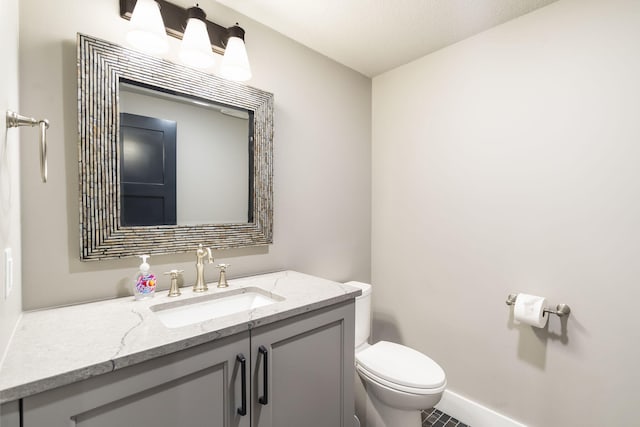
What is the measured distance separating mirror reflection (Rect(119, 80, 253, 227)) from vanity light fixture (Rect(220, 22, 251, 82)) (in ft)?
0.52

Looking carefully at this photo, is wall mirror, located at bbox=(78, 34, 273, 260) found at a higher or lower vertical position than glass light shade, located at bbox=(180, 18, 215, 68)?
lower

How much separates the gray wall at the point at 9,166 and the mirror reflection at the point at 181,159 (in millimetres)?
292

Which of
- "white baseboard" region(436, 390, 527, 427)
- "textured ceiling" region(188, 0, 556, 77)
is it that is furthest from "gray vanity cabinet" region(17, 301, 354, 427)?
"textured ceiling" region(188, 0, 556, 77)

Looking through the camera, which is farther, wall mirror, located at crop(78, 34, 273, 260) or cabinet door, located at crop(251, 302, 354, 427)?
wall mirror, located at crop(78, 34, 273, 260)

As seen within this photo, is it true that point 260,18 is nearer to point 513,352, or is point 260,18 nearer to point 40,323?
point 40,323

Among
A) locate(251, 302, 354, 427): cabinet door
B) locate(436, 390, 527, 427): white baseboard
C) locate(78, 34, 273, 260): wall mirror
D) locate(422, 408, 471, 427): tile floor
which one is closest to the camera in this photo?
locate(251, 302, 354, 427): cabinet door

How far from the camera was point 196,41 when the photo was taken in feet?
4.20

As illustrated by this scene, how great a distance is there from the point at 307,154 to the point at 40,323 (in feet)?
4.61

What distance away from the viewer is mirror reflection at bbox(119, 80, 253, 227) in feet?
4.00

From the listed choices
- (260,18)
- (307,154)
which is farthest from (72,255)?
(260,18)

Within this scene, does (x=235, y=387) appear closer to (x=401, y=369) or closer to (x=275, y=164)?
(x=401, y=369)

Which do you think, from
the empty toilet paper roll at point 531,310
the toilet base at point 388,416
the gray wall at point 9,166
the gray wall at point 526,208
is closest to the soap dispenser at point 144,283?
the gray wall at point 9,166

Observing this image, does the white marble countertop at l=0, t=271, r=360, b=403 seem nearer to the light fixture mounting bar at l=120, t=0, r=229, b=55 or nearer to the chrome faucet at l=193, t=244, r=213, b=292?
the chrome faucet at l=193, t=244, r=213, b=292

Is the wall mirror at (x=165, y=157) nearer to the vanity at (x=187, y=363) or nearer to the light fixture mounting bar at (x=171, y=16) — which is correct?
the light fixture mounting bar at (x=171, y=16)
